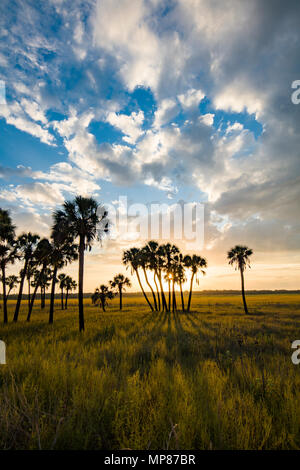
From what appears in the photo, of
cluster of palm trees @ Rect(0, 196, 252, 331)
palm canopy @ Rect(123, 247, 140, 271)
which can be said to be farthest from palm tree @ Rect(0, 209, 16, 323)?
palm canopy @ Rect(123, 247, 140, 271)

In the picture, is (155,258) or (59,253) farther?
(155,258)

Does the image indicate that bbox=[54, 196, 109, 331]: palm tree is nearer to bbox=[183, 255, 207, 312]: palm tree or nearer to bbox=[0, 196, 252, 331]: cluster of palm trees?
bbox=[0, 196, 252, 331]: cluster of palm trees

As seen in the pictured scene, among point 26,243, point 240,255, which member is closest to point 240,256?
point 240,255

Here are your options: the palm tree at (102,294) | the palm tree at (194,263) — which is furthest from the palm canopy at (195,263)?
the palm tree at (102,294)

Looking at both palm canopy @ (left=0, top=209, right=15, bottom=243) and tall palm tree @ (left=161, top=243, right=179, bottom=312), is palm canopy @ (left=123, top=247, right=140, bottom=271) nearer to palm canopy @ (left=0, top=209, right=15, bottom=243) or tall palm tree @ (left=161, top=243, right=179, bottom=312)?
tall palm tree @ (left=161, top=243, right=179, bottom=312)

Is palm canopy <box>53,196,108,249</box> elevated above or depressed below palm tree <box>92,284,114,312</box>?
above

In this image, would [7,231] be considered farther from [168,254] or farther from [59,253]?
[168,254]

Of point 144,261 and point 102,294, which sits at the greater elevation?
point 144,261

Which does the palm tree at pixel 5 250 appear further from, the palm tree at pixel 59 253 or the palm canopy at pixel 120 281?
the palm canopy at pixel 120 281

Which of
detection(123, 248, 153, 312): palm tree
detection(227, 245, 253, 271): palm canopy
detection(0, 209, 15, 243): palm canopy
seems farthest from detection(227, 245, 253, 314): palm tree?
detection(0, 209, 15, 243): palm canopy

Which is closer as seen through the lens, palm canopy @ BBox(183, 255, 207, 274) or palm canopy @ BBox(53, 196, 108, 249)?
palm canopy @ BBox(53, 196, 108, 249)
